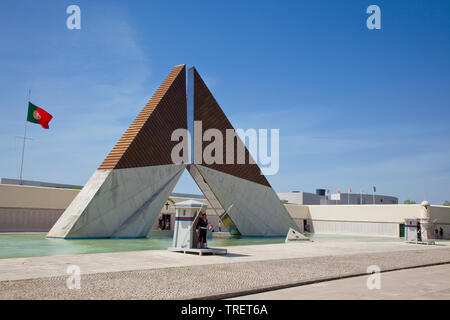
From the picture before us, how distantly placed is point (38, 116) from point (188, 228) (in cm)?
1849

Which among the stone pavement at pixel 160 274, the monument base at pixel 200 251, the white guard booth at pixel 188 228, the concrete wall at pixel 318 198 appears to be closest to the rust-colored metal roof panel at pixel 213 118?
the white guard booth at pixel 188 228

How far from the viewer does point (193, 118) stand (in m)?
23.6

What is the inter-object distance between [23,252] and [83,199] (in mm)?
5976

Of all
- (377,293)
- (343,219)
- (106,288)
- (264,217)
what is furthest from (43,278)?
(343,219)

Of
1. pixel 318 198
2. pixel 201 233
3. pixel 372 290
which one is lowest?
pixel 372 290

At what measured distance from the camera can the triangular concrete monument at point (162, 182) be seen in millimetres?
18109

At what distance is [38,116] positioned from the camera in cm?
2700

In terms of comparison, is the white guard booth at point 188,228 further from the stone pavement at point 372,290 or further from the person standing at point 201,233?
the stone pavement at point 372,290

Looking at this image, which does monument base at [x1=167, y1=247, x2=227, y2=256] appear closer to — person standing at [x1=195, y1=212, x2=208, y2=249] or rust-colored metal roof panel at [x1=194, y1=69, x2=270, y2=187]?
person standing at [x1=195, y1=212, x2=208, y2=249]

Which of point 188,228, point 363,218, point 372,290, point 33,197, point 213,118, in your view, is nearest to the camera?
point 372,290

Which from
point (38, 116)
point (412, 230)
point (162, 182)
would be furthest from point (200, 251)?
point (38, 116)

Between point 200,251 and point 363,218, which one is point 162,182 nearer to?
point 200,251

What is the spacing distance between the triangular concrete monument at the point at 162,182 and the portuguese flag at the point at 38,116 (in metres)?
9.72
